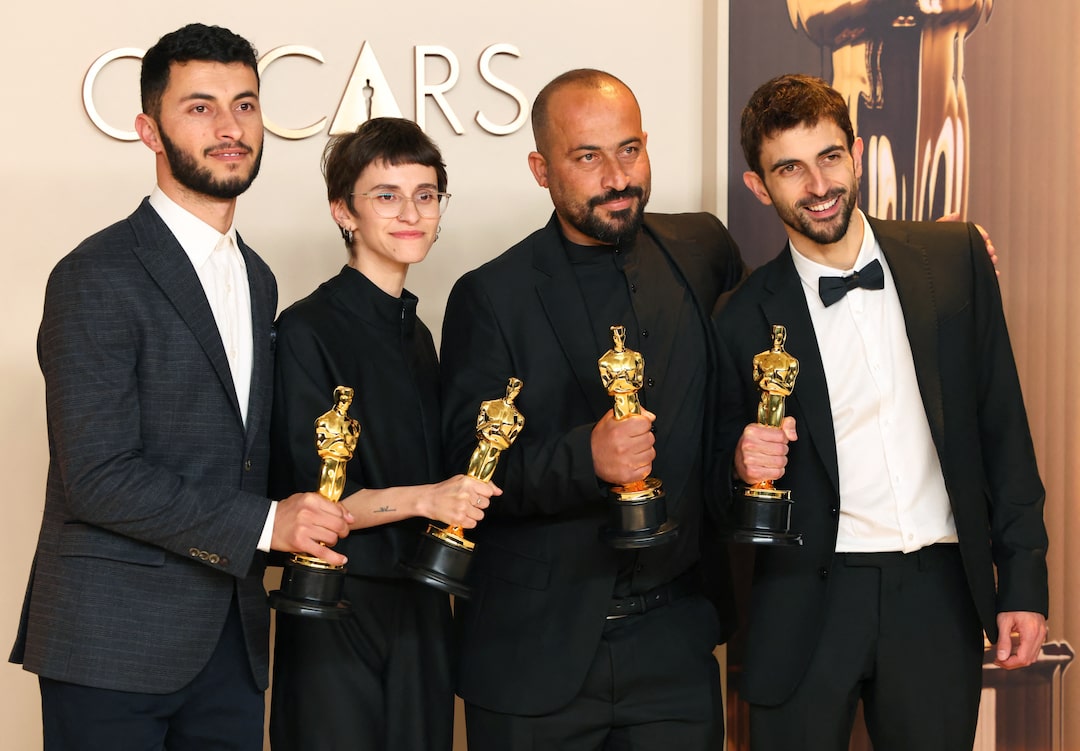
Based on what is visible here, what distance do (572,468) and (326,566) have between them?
0.63m

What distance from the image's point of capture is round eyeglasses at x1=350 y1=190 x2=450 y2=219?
10.2 ft

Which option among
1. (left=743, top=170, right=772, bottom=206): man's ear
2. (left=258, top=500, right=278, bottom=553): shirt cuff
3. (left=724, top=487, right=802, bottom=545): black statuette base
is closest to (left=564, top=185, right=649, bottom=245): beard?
(left=743, top=170, right=772, bottom=206): man's ear

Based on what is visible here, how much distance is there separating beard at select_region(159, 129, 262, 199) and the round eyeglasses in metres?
0.38

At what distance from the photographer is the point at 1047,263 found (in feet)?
12.9

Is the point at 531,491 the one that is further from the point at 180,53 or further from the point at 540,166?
the point at 180,53

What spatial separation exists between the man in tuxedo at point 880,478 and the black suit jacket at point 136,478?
129 cm

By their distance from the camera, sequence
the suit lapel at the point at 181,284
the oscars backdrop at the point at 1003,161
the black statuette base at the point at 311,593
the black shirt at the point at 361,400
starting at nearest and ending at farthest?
the black statuette base at the point at 311,593 < the suit lapel at the point at 181,284 < the black shirt at the point at 361,400 < the oscars backdrop at the point at 1003,161

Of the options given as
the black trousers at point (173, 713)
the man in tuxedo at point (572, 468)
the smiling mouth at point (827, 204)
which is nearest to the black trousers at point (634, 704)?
the man in tuxedo at point (572, 468)

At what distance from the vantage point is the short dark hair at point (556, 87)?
3205 mm

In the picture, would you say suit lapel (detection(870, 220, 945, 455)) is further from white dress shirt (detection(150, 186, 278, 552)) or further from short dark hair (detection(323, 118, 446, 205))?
white dress shirt (detection(150, 186, 278, 552))

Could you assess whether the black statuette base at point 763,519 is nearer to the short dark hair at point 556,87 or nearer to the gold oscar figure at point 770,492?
the gold oscar figure at point 770,492

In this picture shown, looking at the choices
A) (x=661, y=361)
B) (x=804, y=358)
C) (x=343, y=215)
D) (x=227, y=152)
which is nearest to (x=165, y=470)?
(x=227, y=152)

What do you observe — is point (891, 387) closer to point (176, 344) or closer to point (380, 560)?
point (380, 560)

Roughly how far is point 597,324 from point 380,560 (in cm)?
84
